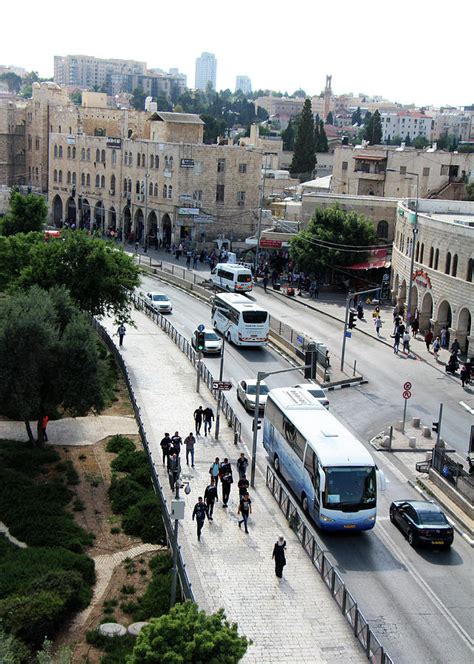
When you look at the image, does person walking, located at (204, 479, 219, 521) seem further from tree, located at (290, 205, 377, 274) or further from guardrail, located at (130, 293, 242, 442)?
tree, located at (290, 205, 377, 274)

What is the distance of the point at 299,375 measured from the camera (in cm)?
4366

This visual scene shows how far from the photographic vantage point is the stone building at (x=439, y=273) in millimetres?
47625

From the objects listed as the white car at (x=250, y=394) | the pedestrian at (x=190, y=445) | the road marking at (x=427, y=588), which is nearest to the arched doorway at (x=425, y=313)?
the white car at (x=250, y=394)

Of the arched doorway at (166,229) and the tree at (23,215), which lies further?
the arched doorway at (166,229)

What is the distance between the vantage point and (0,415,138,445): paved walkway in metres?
33.3

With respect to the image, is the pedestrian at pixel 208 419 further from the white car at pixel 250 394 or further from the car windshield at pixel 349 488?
the car windshield at pixel 349 488

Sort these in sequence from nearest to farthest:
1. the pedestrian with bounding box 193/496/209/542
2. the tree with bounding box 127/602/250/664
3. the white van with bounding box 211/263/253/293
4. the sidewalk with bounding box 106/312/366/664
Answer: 1. the tree with bounding box 127/602/250/664
2. the sidewalk with bounding box 106/312/366/664
3. the pedestrian with bounding box 193/496/209/542
4. the white van with bounding box 211/263/253/293

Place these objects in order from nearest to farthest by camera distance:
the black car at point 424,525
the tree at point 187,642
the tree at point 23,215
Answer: the tree at point 187,642, the black car at point 424,525, the tree at point 23,215

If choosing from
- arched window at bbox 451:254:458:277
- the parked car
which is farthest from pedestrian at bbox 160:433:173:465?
arched window at bbox 451:254:458:277

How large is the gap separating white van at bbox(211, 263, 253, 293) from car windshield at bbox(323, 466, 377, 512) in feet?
117

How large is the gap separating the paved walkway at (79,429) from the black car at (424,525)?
39.7ft

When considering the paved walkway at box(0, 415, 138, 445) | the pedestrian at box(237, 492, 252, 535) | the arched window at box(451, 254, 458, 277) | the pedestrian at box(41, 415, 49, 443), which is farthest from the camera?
the arched window at box(451, 254, 458, 277)

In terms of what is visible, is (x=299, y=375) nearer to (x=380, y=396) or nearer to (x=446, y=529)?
(x=380, y=396)

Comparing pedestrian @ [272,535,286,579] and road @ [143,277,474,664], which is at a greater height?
pedestrian @ [272,535,286,579]
